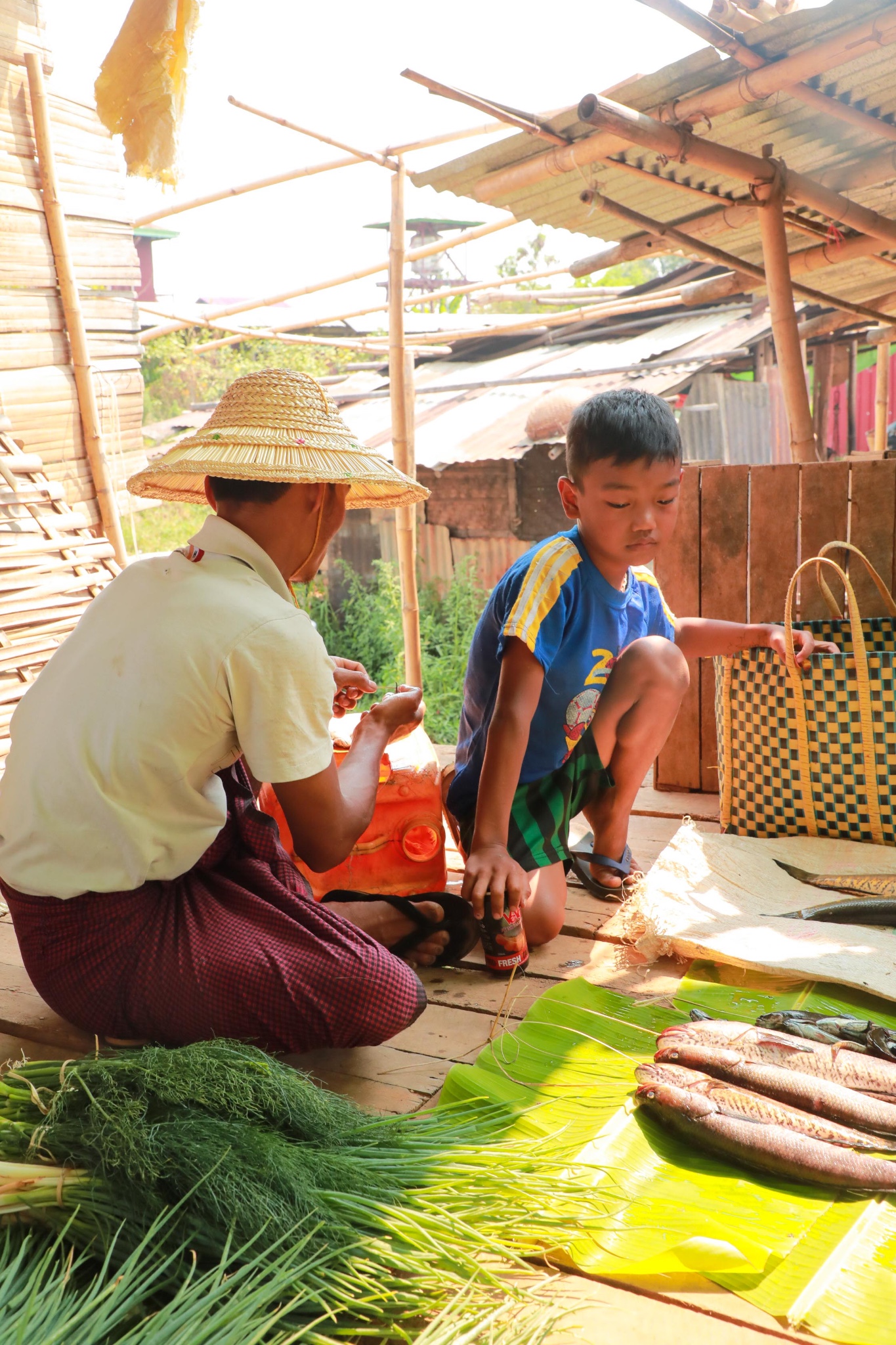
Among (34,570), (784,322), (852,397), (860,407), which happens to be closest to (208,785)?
(34,570)

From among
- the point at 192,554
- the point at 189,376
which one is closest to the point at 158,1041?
the point at 192,554

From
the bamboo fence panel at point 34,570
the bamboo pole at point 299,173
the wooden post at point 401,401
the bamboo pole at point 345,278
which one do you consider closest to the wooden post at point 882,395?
the bamboo pole at point 345,278

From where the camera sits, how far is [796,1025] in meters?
2.02

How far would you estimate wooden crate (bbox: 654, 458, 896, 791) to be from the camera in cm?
335

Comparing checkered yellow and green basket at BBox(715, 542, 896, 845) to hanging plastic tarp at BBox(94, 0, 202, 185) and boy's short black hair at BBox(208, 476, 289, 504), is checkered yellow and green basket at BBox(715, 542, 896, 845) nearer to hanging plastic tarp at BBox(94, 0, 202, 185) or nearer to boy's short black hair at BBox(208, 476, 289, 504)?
boy's short black hair at BBox(208, 476, 289, 504)

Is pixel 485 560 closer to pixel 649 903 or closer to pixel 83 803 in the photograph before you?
pixel 649 903

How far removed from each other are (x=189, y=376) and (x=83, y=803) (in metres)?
18.7

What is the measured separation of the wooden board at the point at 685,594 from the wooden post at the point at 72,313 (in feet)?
9.65

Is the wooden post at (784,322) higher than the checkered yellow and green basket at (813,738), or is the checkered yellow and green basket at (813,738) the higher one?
the wooden post at (784,322)

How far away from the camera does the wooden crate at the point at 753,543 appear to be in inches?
132

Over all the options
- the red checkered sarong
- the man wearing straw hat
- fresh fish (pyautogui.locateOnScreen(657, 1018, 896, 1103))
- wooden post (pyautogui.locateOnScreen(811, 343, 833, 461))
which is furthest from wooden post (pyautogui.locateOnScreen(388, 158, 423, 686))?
wooden post (pyautogui.locateOnScreen(811, 343, 833, 461))

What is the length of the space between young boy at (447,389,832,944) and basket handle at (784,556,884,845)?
5 cm

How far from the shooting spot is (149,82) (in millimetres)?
2301

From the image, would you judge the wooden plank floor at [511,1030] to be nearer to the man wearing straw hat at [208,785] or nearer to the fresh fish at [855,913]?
the man wearing straw hat at [208,785]
